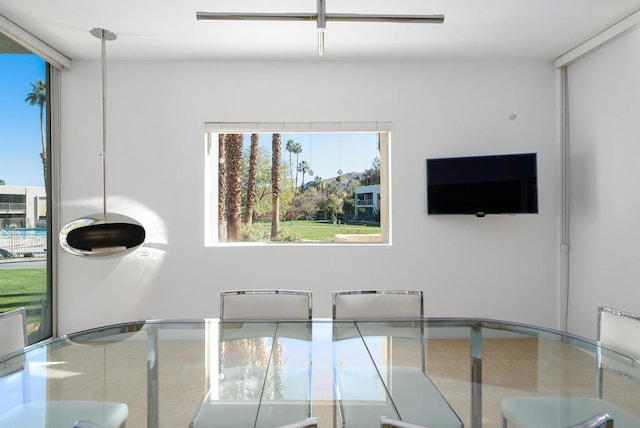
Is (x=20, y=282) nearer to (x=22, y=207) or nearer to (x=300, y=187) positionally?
(x=22, y=207)

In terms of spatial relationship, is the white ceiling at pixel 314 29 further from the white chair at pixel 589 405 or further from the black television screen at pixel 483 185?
the white chair at pixel 589 405

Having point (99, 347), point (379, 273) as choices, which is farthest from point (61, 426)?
point (379, 273)

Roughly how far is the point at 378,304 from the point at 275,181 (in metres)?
2.32

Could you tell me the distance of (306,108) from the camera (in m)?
4.26

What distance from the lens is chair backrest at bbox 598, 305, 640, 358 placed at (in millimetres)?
1954

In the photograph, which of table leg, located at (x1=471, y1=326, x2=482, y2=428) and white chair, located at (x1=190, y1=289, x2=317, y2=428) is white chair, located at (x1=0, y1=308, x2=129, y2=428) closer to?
white chair, located at (x1=190, y1=289, x2=317, y2=428)

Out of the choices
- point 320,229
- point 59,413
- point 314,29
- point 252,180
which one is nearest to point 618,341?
point 59,413

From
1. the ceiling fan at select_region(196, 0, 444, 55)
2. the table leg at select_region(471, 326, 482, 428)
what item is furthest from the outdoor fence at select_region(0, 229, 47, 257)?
the table leg at select_region(471, 326, 482, 428)

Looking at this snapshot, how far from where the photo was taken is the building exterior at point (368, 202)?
14.9 feet

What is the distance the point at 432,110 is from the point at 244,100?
1.94 metres

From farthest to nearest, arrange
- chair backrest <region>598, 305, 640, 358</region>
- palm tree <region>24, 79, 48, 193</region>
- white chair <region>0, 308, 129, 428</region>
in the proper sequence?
palm tree <region>24, 79, 48, 193</region> → chair backrest <region>598, 305, 640, 358</region> → white chair <region>0, 308, 129, 428</region>

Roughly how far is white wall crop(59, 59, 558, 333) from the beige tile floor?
86.1 inches

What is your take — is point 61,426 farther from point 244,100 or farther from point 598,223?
point 598,223

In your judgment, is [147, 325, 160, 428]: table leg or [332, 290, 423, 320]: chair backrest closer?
[147, 325, 160, 428]: table leg
